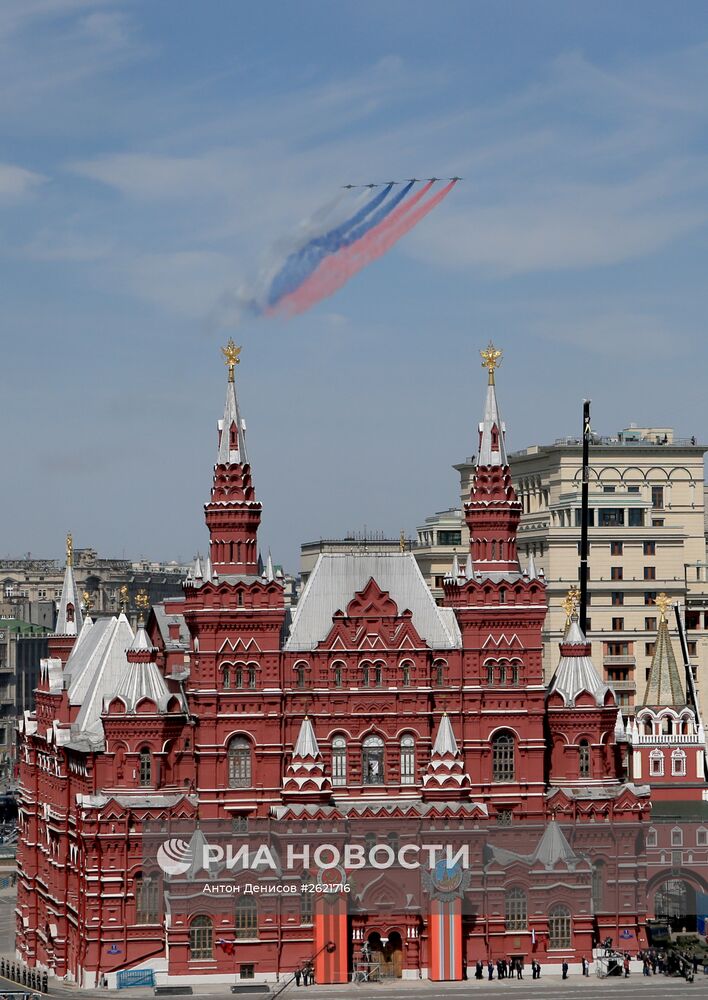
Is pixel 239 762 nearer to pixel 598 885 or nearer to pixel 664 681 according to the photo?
pixel 598 885

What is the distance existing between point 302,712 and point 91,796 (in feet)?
45.3

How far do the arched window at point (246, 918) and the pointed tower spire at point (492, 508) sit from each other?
985 inches

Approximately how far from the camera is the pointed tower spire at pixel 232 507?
495 feet

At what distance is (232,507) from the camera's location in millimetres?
151000

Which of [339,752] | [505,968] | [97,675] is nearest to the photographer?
[505,968]

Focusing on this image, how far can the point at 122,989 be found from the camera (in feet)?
469

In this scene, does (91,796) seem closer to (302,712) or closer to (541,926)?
(302,712)

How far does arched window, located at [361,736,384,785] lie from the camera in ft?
490

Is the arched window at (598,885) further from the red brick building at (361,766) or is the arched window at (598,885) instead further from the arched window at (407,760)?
the arched window at (407,760)

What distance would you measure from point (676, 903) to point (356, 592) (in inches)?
1351

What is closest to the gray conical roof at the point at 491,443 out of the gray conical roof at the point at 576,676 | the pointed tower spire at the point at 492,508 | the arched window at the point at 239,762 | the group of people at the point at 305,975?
the pointed tower spire at the point at 492,508

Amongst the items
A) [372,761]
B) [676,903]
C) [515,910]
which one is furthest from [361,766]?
[676,903]

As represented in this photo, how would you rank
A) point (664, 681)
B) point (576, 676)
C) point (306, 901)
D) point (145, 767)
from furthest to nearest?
point (664, 681), point (576, 676), point (145, 767), point (306, 901)

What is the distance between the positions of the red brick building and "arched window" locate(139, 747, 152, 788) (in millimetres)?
136
